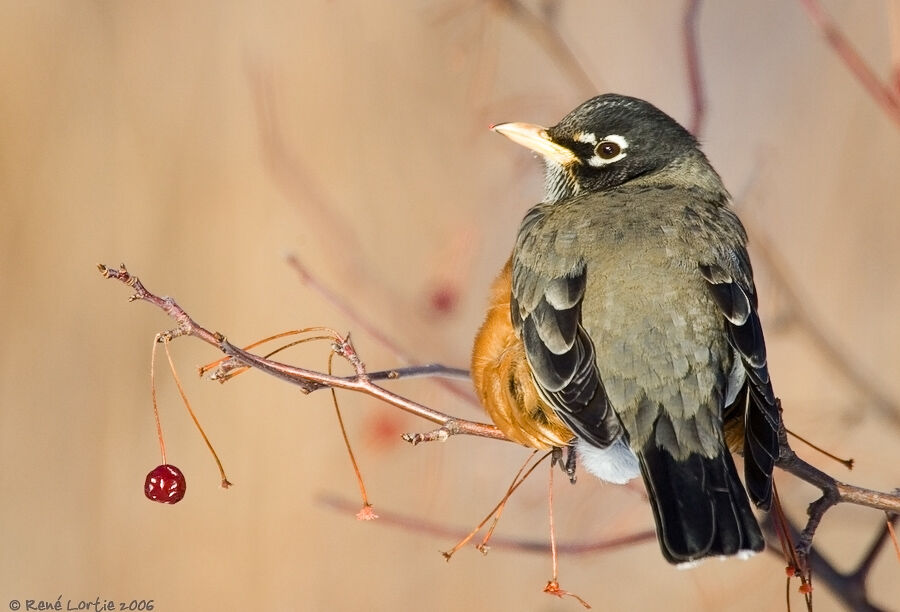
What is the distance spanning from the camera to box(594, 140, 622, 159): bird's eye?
382 cm

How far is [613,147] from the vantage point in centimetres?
383

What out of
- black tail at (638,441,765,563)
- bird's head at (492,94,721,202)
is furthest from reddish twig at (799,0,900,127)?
black tail at (638,441,765,563)

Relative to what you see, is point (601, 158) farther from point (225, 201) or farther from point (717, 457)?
point (225, 201)

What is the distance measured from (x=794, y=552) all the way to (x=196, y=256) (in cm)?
309

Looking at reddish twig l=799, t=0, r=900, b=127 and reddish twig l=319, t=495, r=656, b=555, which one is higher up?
reddish twig l=799, t=0, r=900, b=127

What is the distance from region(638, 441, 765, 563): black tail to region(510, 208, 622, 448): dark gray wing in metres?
0.17

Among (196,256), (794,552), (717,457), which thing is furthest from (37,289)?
(794,552)

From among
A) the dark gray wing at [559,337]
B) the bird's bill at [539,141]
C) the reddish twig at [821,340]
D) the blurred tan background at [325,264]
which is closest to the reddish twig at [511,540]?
the blurred tan background at [325,264]

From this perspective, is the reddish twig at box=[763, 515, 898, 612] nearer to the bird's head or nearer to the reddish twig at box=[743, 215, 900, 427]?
the reddish twig at box=[743, 215, 900, 427]

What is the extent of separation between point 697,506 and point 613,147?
5.29 feet

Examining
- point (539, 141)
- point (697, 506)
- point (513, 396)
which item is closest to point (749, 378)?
point (697, 506)

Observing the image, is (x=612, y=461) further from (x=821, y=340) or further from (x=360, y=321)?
(x=821, y=340)

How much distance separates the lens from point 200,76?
192 inches

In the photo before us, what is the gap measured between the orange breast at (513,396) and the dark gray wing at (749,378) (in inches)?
20.9
